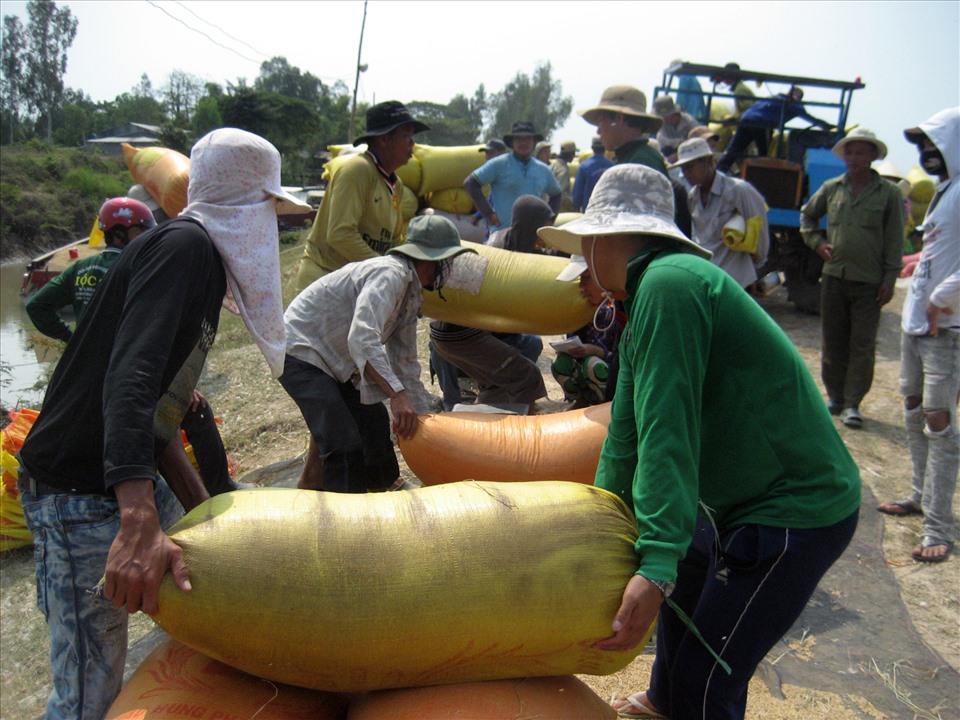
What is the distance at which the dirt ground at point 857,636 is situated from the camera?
2.49m

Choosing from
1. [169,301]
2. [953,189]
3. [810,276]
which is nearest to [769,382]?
[169,301]

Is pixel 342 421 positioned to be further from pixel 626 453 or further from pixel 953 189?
pixel 953 189

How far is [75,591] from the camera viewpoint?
68.6 inches

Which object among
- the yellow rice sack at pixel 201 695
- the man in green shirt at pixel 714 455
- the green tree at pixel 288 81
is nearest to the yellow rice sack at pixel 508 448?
the man in green shirt at pixel 714 455

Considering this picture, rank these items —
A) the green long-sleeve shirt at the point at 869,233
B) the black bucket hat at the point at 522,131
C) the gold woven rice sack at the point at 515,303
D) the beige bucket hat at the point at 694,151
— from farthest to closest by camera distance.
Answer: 1. the black bucket hat at the point at 522,131
2. the green long-sleeve shirt at the point at 869,233
3. the beige bucket hat at the point at 694,151
4. the gold woven rice sack at the point at 515,303

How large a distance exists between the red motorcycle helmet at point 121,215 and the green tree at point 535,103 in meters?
55.5

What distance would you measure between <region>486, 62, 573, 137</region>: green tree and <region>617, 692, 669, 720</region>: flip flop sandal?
189 feet

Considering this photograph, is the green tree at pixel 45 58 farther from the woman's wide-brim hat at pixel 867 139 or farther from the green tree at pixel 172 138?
the woman's wide-brim hat at pixel 867 139

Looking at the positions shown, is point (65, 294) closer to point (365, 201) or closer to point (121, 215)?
point (121, 215)

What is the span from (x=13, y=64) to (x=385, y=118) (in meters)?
69.3

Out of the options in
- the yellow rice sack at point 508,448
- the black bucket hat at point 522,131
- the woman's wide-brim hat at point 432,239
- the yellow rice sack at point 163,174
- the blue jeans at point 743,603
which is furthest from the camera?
the black bucket hat at point 522,131

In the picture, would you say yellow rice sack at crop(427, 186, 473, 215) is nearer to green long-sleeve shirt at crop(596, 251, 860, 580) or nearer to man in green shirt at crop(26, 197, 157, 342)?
man in green shirt at crop(26, 197, 157, 342)

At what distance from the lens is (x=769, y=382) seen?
5.26 ft

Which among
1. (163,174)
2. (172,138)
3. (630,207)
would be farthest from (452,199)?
(172,138)
